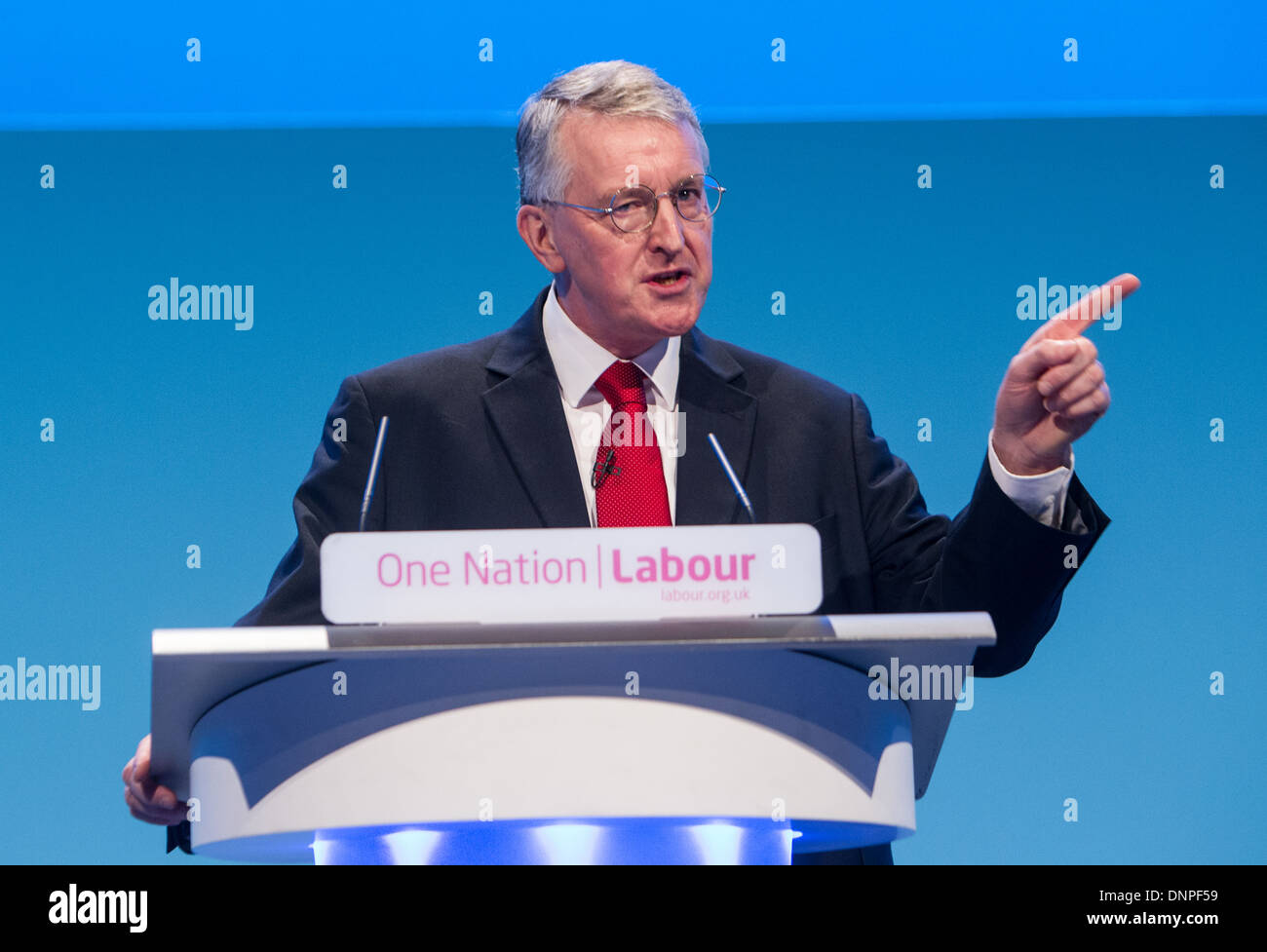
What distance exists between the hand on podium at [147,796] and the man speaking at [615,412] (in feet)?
1.02

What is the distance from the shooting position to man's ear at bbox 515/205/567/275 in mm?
2074

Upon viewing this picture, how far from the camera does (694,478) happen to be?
1783 millimetres

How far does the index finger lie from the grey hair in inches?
26.4

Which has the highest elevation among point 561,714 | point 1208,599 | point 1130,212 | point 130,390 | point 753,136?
point 753,136

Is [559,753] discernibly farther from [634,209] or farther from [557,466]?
[634,209]

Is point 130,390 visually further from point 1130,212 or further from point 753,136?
point 1130,212

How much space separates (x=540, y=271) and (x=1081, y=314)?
1.75m

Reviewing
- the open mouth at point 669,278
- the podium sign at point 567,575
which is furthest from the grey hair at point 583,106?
the podium sign at point 567,575

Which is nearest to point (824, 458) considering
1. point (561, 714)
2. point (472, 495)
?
point (472, 495)

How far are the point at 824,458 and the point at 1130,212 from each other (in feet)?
4.89

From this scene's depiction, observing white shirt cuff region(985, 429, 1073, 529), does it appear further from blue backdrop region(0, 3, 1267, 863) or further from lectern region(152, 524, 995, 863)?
blue backdrop region(0, 3, 1267, 863)
